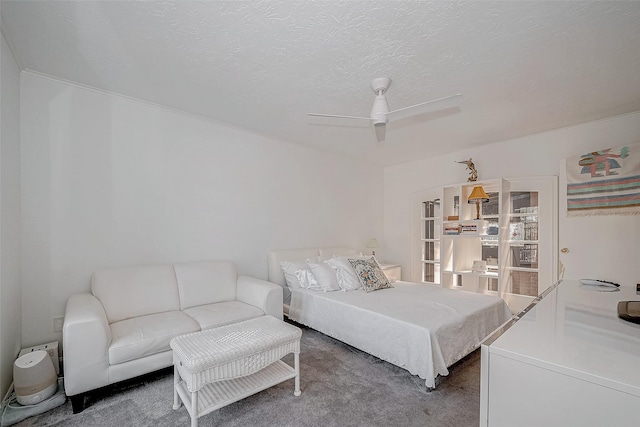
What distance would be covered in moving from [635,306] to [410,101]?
2.18 m

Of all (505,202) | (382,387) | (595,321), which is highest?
(505,202)

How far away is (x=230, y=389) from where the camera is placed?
191 cm

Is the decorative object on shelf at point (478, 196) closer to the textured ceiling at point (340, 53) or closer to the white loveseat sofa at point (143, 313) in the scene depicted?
the textured ceiling at point (340, 53)

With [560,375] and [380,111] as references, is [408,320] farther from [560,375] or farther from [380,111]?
[380,111]

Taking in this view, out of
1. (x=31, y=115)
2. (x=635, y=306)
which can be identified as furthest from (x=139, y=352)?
(x=635, y=306)

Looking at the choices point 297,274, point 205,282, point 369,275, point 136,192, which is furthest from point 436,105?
point 136,192

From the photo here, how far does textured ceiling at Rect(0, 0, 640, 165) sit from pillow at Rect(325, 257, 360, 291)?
1786 millimetres

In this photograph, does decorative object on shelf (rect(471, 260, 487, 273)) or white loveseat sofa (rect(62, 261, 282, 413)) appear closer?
white loveseat sofa (rect(62, 261, 282, 413))

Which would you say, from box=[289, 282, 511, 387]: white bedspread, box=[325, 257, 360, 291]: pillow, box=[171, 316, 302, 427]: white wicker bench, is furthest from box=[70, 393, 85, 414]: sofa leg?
box=[325, 257, 360, 291]: pillow

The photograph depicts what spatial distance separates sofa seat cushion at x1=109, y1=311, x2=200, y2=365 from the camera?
6.58ft

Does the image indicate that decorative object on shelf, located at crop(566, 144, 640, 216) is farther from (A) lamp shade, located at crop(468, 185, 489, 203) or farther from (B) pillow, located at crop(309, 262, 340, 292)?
(B) pillow, located at crop(309, 262, 340, 292)

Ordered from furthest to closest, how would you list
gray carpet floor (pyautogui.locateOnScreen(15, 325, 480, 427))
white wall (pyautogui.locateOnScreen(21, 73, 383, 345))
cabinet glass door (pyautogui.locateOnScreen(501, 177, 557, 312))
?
1. cabinet glass door (pyautogui.locateOnScreen(501, 177, 557, 312))
2. white wall (pyautogui.locateOnScreen(21, 73, 383, 345))
3. gray carpet floor (pyautogui.locateOnScreen(15, 325, 480, 427))

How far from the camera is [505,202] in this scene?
13.1 feet

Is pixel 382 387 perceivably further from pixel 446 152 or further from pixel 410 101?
pixel 446 152
